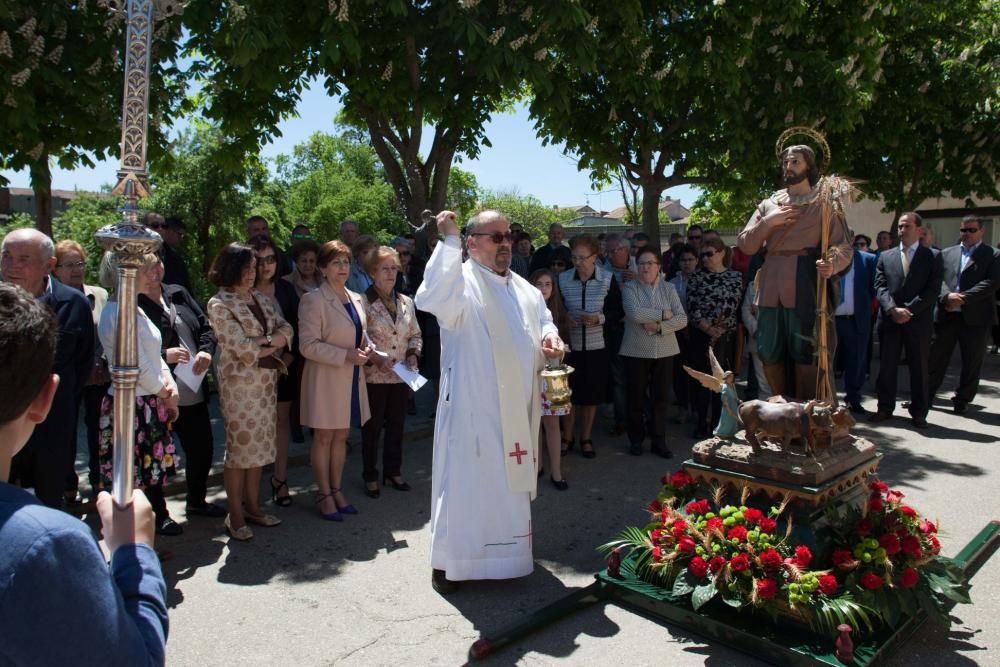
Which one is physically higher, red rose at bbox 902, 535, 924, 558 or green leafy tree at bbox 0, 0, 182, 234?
green leafy tree at bbox 0, 0, 182, 234

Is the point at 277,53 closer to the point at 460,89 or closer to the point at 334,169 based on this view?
the point at 460,89

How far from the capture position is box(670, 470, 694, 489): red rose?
14.8 feet

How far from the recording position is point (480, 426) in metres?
4.51

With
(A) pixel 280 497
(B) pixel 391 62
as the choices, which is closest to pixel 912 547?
(A) pixel 280 497

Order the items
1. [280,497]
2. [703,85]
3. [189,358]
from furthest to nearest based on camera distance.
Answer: [703,85] → [280,497] → [189,358]

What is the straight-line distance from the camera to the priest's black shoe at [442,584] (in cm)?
447

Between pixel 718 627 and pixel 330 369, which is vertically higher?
pixel 330 369

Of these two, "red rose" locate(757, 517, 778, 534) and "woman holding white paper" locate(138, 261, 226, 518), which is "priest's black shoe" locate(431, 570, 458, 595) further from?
"woman holding white paper" locate(138, 261, 226, 518)

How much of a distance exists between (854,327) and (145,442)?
8012mm

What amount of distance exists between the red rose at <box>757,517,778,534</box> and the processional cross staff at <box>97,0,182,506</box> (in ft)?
9.91

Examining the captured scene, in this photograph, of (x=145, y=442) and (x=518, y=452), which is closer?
(x=518, y=452)

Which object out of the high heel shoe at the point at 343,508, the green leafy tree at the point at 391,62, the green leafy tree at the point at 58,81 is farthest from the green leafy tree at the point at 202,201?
the high heel shoe at the point at 343,508

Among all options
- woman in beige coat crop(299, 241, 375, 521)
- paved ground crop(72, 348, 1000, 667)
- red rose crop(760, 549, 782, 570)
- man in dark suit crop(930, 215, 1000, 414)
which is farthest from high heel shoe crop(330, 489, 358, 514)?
man in dark suit crop(930, 215, 1000, 414)

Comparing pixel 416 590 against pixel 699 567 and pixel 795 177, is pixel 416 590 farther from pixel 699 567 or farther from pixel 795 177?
pixel 795 177
